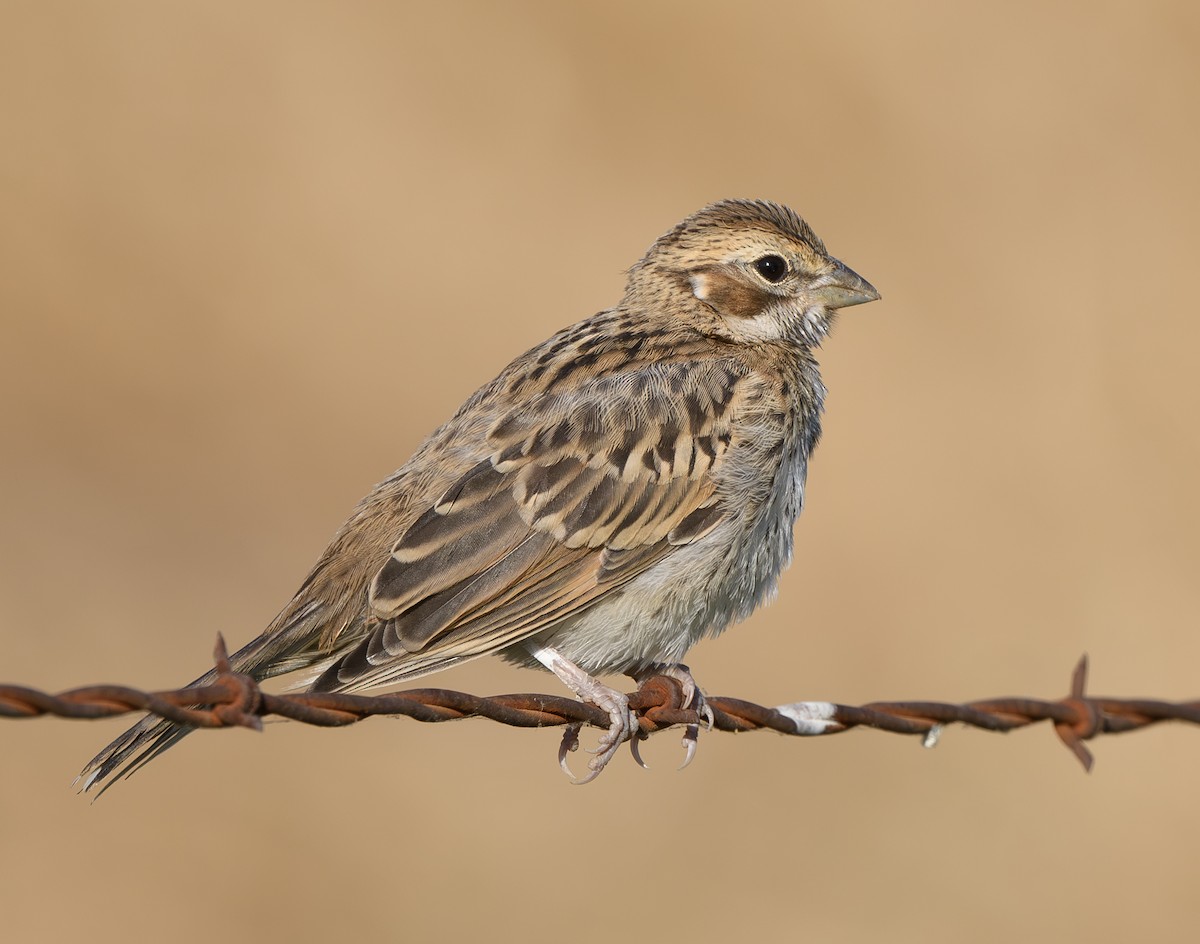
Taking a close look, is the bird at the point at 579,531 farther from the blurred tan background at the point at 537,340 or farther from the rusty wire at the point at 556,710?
the blurred tan background at the point at 537,340

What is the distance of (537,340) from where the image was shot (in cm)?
1788

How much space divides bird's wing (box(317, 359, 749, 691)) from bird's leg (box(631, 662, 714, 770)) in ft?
1.59

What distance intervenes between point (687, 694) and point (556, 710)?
1.52m

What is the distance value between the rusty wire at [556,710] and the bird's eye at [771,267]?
2481 mm

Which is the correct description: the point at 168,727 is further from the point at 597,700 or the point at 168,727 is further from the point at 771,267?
the point at 771,267

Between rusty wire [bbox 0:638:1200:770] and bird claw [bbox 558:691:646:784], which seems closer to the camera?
rusty wire [bbox 0:638:1200:770]

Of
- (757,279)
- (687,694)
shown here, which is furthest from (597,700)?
(757,279)

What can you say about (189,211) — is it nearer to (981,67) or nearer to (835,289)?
(981,67)

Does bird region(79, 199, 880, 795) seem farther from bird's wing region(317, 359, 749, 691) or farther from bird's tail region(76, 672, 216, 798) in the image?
bird's tail region(76, 672, 216, 798)

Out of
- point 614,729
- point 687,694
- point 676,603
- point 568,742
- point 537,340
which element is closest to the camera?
point 614,729

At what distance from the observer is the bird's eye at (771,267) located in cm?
801

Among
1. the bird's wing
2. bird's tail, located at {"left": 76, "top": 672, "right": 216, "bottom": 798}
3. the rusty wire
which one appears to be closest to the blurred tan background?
the bird's wing

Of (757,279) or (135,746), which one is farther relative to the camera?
(757,279)

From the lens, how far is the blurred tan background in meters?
12.7
